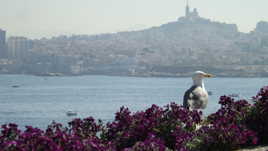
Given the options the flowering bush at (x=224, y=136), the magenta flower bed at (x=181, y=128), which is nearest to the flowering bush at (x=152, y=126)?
the magenta flower bed at (x=181, y=128)

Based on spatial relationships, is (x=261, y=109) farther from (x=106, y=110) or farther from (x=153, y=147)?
(x=106, y=110)

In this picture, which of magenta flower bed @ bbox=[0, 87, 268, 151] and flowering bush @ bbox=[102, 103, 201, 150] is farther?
flowering bush @ bbox=[102, 103, 201, 150]

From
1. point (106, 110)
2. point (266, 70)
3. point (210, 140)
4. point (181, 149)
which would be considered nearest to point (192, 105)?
point (210, 140)

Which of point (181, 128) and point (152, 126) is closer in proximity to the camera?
point (152, 126)

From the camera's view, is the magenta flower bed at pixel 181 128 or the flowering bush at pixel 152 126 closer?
the magenta flower bed at pixel 181 128

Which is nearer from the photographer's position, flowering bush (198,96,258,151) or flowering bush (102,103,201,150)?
flowering bush (198,96,258,151)

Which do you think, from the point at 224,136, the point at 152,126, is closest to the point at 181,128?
the point at 152,126

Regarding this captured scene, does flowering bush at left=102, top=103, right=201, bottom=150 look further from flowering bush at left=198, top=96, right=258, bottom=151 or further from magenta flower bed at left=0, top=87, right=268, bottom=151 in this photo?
flowering bush at left=198, top=96, right=258, bottom=151

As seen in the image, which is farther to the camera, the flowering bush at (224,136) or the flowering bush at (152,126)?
the flowering bush at (152,126)

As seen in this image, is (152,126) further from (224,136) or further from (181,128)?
(224,136)

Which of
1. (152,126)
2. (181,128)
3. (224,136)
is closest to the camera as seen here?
(224,136)

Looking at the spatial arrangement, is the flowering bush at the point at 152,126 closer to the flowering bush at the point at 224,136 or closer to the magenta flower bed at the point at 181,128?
the magenta flower bed at the point at 181,128

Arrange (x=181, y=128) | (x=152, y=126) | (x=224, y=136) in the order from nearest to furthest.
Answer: (x=224, y=136)
(x=152, y=126)
(x=181, y=128)

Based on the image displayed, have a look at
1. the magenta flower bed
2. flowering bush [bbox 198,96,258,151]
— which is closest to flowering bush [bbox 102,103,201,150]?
the magenta flower bed
